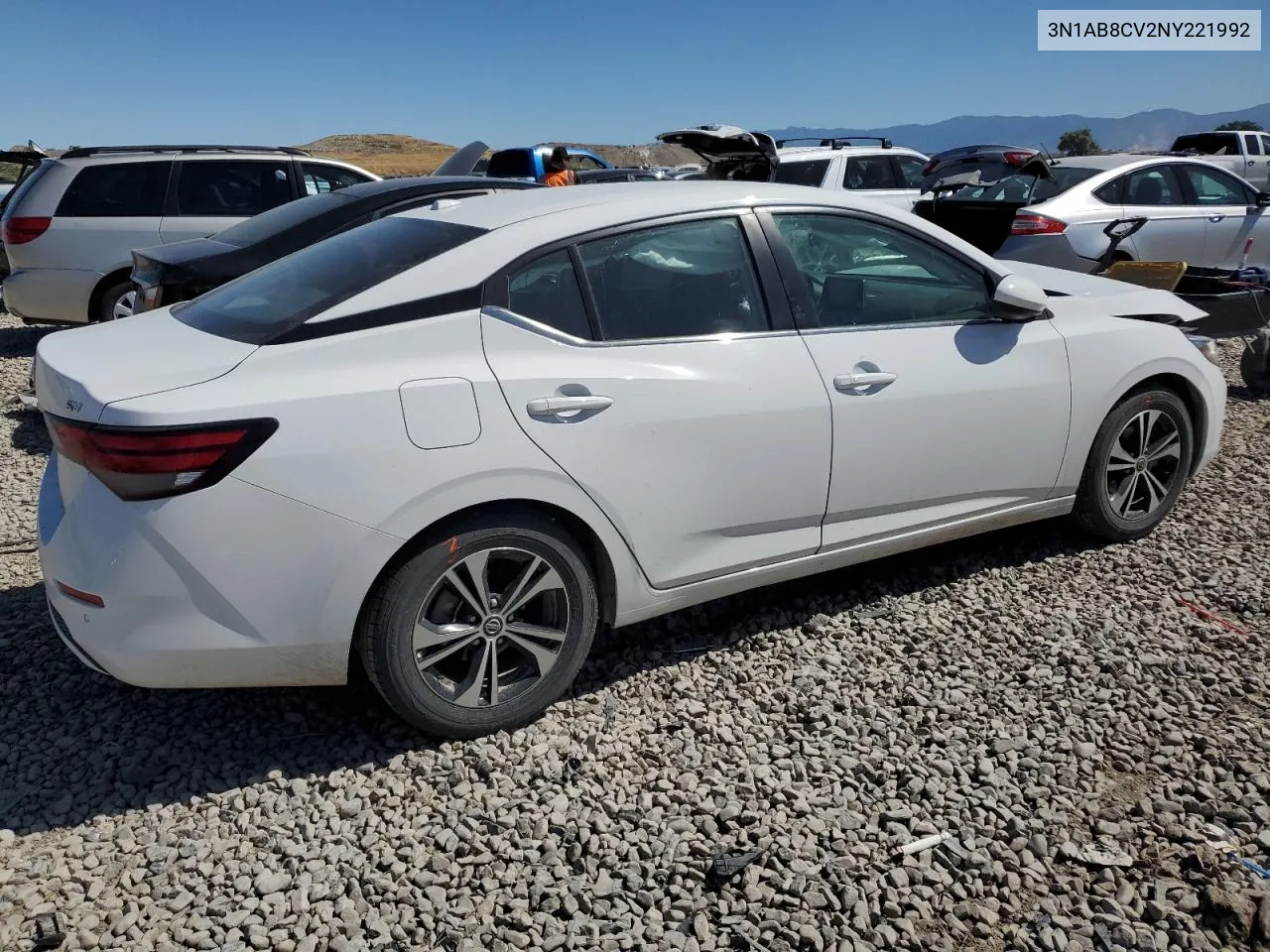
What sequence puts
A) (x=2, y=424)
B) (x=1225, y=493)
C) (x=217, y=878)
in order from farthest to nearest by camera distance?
(x=2, y=424) → (x=1225, y=493) → (x=217, y=878)

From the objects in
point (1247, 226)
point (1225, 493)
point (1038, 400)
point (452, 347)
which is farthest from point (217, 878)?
point (1247, 226)

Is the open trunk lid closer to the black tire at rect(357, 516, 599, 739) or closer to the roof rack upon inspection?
the black tire at rect(357, 516, 599, 739)

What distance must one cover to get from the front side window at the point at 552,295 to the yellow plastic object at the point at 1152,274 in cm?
505

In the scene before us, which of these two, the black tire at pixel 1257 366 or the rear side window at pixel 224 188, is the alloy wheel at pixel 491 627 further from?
the rear side window at pixel 224 188

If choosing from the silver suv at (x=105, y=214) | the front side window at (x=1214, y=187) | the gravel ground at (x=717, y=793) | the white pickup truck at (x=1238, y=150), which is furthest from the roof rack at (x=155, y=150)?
the white pickup truck at (x=1238, y=150)

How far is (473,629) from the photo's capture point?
3.07m

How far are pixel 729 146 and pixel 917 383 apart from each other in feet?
10.7

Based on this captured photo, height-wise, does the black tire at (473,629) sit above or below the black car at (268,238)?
below

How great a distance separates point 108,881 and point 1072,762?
2763 mm

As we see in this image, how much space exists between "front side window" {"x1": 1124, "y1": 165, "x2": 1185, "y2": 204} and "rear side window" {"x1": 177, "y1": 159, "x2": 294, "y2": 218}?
26.0 ft

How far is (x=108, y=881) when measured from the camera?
2656 millimetres

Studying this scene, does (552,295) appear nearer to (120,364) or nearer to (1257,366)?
(120,364)

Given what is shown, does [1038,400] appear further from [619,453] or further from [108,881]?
[108,881]

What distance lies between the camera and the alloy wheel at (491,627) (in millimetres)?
3021
